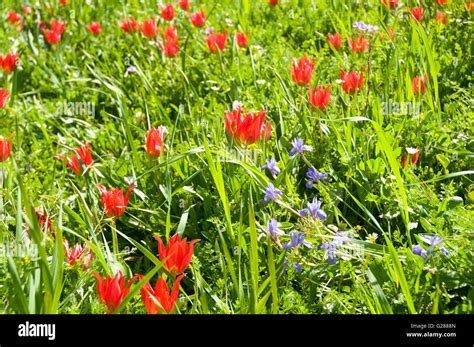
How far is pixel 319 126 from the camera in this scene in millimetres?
2600

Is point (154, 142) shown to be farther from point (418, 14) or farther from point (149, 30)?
point (418, 14)

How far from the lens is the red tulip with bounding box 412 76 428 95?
9.06ft

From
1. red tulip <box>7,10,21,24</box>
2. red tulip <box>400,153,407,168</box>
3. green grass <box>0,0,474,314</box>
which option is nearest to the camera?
green grass <box>0,0,474,314</box>

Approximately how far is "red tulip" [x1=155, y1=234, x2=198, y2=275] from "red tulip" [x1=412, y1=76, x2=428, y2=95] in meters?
1.34

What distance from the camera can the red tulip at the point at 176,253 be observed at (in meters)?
1.80

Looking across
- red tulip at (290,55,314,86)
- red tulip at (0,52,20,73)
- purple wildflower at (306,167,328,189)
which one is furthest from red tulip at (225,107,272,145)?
red tulip at (0,52,20,73)

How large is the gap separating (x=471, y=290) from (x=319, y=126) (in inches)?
38.4

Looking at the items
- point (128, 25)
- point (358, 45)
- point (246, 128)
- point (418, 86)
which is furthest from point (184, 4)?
point (246, 128)

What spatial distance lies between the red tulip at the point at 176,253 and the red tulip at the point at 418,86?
134 cm

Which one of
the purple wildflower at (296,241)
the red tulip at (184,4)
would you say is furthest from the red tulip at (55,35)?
the purple wildflower at (296,241)

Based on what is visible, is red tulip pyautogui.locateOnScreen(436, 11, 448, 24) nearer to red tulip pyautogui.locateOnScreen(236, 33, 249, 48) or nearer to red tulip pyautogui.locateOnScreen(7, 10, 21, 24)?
red tulip pyautogui.locateOnScreen(236, 33, 249, 48)
